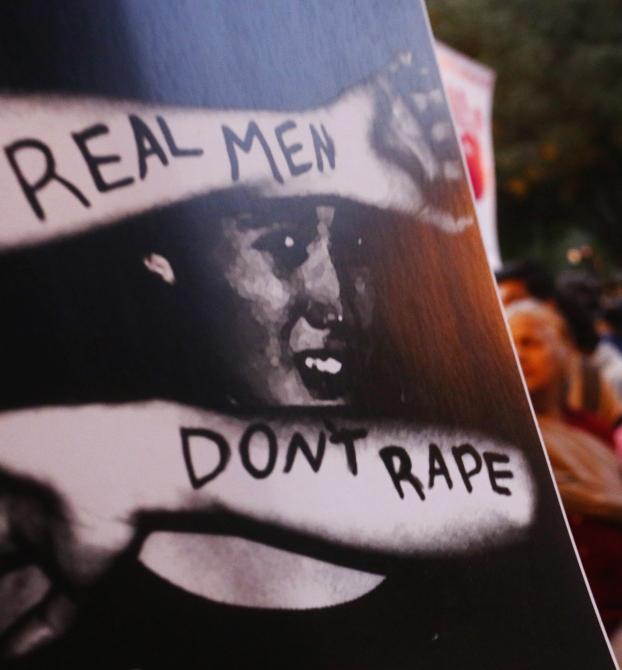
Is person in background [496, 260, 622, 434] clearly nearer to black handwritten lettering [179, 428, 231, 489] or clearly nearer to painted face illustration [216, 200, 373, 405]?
painted face illustration [216, 200, 373, 405]

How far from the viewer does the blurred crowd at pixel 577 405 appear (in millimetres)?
1938

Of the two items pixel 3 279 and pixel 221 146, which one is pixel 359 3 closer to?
pixel 221 146

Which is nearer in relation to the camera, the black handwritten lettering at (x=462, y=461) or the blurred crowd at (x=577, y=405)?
the black handwritten lettering at (x=462, y=461)

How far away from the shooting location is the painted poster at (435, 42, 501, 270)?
410 centimetres

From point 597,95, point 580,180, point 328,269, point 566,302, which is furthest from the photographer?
point 580,180

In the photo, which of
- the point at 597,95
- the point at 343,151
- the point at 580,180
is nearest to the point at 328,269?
the point at 343,151

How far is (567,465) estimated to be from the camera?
2104 mm

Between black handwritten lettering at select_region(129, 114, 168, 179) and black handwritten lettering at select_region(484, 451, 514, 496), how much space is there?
43 cm

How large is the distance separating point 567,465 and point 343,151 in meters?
1.30

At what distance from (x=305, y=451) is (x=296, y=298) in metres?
0.13

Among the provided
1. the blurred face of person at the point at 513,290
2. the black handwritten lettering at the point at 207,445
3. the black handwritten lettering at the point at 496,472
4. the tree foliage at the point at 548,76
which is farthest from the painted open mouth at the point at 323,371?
the tree foliage at the point at 548,76

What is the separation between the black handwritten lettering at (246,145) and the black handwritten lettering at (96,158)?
111mm

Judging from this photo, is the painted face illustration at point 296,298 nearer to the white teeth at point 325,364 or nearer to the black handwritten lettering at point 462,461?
the white teeth at point 325,364

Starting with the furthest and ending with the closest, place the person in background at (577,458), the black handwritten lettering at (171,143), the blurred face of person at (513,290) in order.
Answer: the blurred face of person at (513,290) < the person in background at (577,458) < the black handwritten lettering at (171,143)
